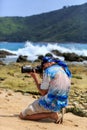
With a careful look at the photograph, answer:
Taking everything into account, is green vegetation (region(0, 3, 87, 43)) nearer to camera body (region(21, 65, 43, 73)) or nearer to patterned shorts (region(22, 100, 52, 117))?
A: camera body (region(21, 65, 43, 73))

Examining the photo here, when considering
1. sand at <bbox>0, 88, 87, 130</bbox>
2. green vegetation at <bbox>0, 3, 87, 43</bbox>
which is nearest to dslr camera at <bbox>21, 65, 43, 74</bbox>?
sand at <bbox>0, 88, 87, 130</bbox>

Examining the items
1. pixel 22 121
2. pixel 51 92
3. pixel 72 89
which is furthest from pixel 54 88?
pixel 72 89

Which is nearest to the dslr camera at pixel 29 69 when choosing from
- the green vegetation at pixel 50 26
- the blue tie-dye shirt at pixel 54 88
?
the blue tie-dye shirt at pixel 54 88

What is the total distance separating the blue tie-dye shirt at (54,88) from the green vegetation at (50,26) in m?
113

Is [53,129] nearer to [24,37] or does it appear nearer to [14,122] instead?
[14,122]

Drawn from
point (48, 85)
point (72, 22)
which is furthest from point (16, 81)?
point (72, 22)

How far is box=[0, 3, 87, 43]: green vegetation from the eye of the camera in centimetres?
12950

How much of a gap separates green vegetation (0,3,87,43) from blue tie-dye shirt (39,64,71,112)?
112618mm

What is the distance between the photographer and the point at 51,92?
28.7 feet

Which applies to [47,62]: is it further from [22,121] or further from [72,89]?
[72,89]

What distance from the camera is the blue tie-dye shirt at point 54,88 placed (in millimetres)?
8727

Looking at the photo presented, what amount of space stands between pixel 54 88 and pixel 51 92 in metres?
0.09

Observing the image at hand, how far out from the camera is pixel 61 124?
8.77m

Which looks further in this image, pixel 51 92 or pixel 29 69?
pixel 29 69
